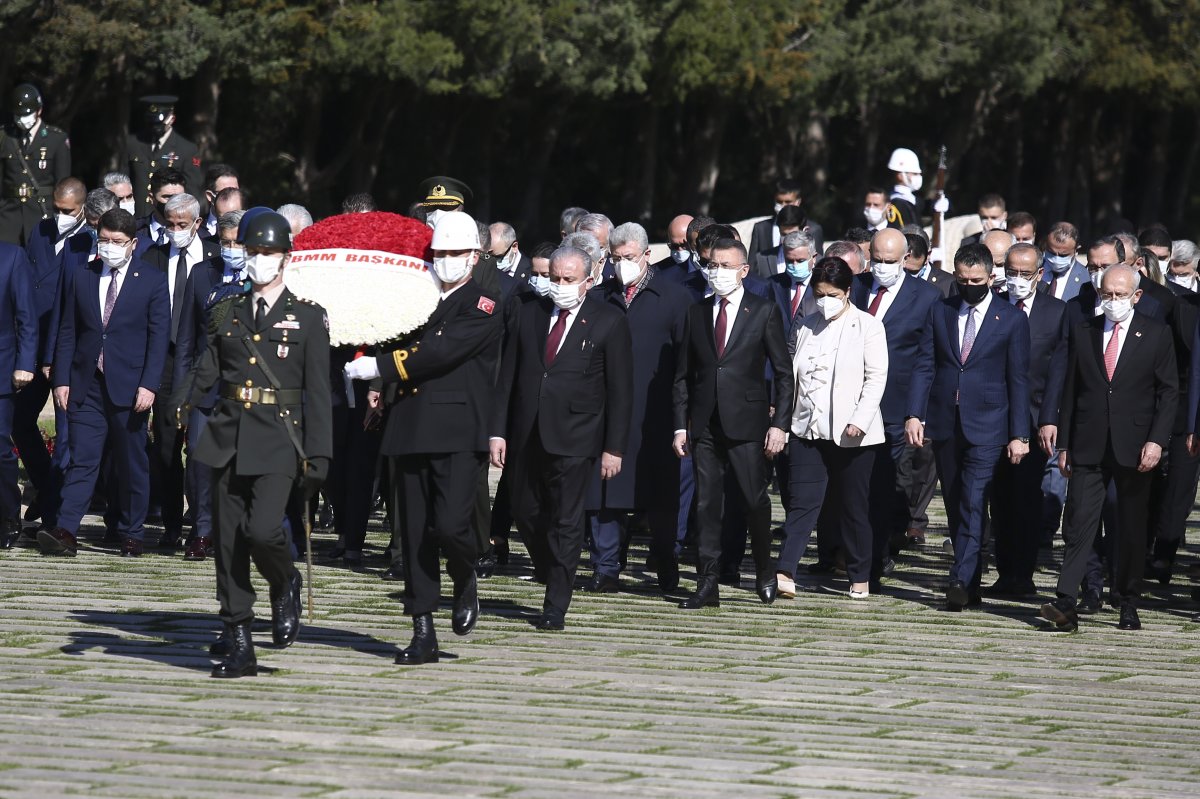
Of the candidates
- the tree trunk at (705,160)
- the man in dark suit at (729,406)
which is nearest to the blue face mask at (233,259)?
the man in dark suit at (729,406)

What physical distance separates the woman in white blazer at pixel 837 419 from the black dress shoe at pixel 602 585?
3.13 ft

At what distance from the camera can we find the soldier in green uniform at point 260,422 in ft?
30.9

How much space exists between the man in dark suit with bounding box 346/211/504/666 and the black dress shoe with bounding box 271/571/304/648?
505 mm

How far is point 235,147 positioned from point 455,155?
6.51 metres

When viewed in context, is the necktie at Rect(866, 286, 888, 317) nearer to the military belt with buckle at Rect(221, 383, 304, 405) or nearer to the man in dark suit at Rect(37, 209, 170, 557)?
the man in dark suit at Rect(37, 209, 170, 557)

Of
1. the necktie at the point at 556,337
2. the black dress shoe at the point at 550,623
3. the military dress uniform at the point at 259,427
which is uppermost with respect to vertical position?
the necktie at the point at 556,337

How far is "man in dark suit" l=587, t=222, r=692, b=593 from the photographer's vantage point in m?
12.5

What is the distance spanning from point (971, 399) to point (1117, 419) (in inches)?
36.4

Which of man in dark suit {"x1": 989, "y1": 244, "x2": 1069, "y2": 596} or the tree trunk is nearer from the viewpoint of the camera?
man in dark suit {"x1": 989, "y1": 244, "x2": 1069, "y2": 596}

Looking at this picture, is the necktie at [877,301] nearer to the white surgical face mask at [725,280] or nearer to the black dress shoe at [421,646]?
the white surgical face mask at [725,280]

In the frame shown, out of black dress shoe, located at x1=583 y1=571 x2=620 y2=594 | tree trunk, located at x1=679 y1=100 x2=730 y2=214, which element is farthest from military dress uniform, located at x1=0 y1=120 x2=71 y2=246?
tree trunk, located at x1=679 y1=100 x2=730 y2=214

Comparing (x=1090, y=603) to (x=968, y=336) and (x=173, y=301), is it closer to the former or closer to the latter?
(x=968, y=336)

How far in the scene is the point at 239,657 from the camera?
9.37 m

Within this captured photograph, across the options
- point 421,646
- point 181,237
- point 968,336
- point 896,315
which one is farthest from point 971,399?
point 181,237
